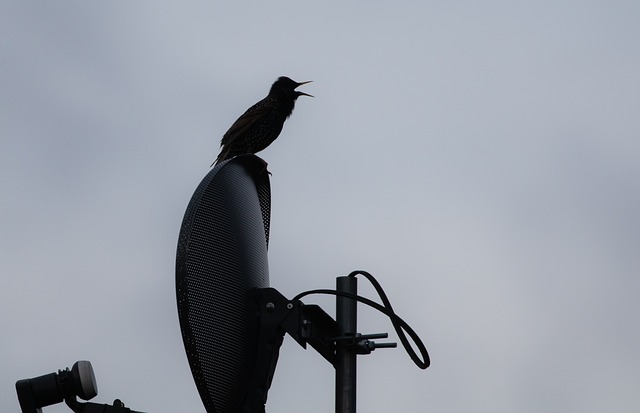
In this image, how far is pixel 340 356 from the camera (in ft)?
11.3

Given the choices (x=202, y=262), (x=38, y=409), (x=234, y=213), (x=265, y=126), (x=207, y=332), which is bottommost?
(x=38, y=409)

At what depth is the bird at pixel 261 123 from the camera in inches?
311

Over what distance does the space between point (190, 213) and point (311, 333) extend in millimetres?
605

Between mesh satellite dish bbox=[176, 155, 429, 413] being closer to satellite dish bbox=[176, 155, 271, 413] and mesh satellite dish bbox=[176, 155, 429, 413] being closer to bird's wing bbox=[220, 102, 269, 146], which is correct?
satellite dish bbox=[176, 155, 271, 413]

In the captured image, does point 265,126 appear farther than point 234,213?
Yes

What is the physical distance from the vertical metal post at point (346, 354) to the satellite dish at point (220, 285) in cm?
31

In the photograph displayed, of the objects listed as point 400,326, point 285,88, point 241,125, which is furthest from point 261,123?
point 400,326

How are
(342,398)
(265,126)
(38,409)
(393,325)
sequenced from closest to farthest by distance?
(38,409) < (342,398) < (393,325) < (265,126)

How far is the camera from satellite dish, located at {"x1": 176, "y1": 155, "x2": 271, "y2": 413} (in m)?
3.08

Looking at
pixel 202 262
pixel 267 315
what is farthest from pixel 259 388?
pixel 202 262

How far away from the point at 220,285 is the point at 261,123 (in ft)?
16.0

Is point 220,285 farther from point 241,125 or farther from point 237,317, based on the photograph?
point 241,125

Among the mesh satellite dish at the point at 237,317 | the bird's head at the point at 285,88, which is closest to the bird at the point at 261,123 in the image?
the bird's head at the point at 285,88

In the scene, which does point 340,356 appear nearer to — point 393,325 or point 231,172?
point 393,325
